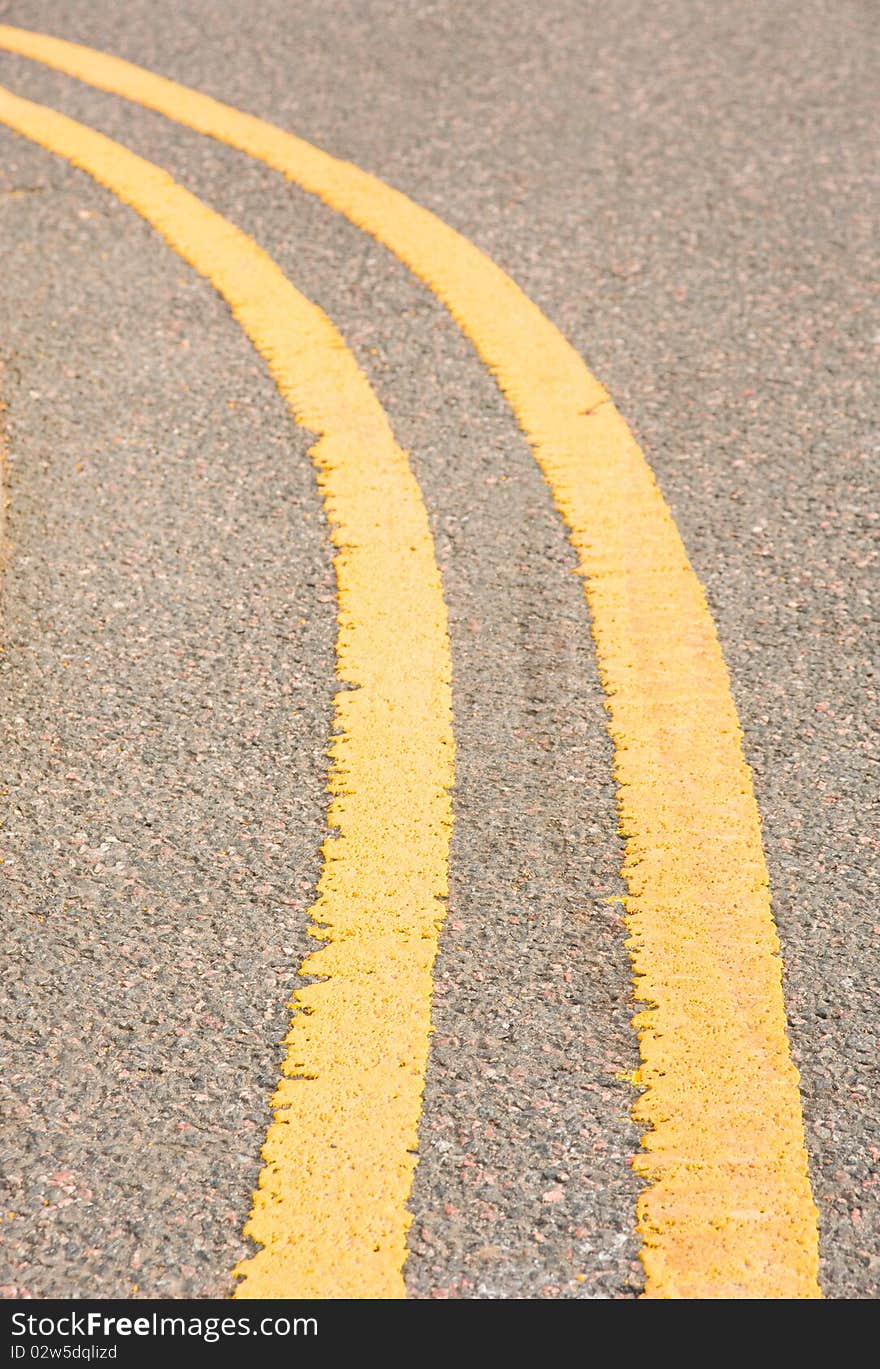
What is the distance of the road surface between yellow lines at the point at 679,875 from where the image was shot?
179cm

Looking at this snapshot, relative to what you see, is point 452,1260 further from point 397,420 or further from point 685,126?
point 685,126

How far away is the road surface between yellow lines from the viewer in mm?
1789

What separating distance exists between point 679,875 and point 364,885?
1.62 ft

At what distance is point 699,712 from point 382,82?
3.71 metres

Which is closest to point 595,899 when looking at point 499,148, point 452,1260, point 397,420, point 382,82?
point 452,1260

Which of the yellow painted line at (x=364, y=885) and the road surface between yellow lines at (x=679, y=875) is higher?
the road surface between yellow lines at (x=679, y=875)

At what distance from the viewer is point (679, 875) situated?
226cm

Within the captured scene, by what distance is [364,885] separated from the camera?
2240 millimetres

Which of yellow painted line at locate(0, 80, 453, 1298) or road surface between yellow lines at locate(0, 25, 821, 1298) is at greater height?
road surface between yellow lines at locate(0, 25, 821, 1298)

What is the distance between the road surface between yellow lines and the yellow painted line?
32 centimetres

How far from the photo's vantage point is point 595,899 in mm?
2230

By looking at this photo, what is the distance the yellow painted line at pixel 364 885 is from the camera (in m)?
1.78

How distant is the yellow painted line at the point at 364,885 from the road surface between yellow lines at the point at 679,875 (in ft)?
1.04

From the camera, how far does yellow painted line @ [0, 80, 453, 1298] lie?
1.78 meters
